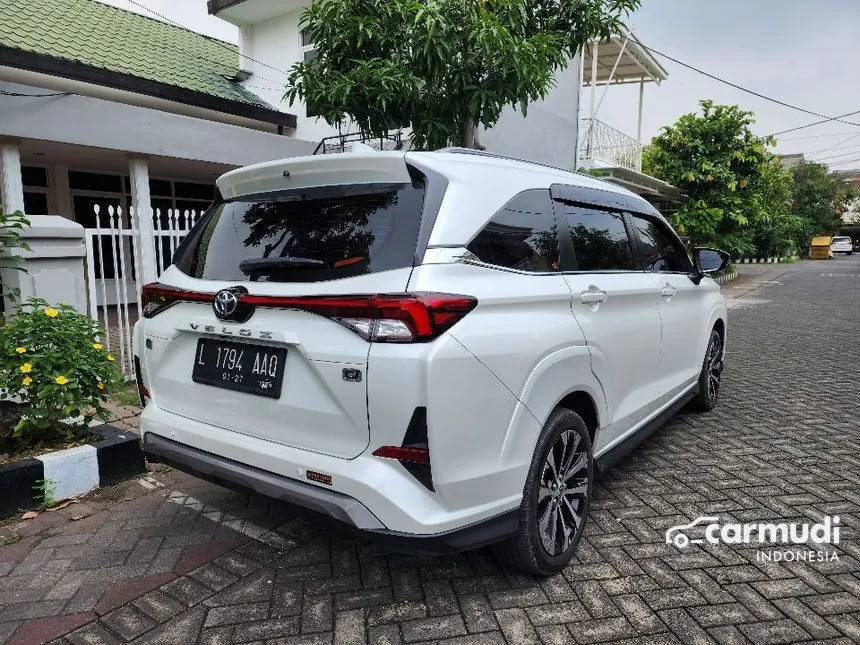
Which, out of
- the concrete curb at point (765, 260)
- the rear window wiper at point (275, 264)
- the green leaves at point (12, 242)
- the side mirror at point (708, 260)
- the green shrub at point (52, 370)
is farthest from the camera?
the concrete curb at point (765, 260)

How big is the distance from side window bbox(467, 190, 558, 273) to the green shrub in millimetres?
2657

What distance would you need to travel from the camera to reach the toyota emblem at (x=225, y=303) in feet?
7.72

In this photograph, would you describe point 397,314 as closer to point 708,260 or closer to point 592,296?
point 592,296

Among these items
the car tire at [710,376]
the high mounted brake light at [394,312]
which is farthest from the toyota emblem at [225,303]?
the car tire at [710,376]

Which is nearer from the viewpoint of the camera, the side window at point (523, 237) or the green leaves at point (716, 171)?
the side window at point (523, 237)

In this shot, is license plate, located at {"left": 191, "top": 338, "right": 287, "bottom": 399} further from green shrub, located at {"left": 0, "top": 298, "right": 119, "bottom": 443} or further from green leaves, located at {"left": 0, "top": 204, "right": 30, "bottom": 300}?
green leaves, located at {"left": 0, "top": 204, "right": 30, "bottom": 300}

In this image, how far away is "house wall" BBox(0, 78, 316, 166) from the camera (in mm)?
7996

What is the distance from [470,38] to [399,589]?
490cm

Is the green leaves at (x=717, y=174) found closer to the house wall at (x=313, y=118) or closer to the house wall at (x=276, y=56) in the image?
the house wall at (x=313, y=118)

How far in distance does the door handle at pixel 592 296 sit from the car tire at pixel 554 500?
1.73ft

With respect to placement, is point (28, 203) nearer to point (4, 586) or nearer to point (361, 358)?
point (4, 586)

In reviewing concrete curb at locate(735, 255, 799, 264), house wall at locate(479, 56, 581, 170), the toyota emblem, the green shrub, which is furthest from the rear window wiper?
concrete curb at locate(735, 255, 799, 264)

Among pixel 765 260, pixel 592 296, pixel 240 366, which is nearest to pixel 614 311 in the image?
pixel 592 296

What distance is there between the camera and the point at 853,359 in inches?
301
